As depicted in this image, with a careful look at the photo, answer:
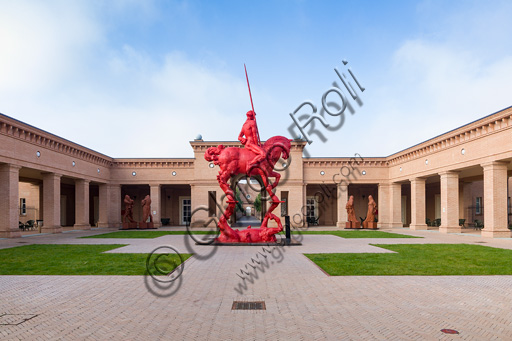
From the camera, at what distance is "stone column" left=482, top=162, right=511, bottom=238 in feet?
67.1

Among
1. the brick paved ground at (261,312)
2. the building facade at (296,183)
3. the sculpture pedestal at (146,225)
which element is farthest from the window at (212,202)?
the brick paved ground at (261,312)

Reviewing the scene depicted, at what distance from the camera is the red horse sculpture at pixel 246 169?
53.8ft

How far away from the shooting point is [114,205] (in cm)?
3341

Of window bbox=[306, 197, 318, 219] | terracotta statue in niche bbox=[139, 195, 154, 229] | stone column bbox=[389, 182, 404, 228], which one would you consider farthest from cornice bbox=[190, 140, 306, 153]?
stone column bbox=[389, 182, 404, 228]

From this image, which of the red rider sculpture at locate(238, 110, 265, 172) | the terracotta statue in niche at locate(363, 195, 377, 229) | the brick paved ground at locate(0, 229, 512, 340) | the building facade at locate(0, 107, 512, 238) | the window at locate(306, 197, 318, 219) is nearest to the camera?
the brick paved ground at locate(0, 229, 512, 340)

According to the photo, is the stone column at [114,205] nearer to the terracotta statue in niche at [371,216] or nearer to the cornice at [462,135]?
the terracotta statue in niche at [371,216]

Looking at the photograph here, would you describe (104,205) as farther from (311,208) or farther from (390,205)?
(390,205)

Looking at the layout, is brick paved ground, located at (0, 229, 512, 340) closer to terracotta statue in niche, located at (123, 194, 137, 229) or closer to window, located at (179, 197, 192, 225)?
terracotta statue in niche, located at (123, 194, 137, 229)

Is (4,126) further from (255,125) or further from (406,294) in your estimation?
(406,294)

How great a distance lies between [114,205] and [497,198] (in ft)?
102

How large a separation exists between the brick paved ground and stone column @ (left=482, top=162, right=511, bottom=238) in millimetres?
13665

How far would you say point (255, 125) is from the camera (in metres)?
16.6

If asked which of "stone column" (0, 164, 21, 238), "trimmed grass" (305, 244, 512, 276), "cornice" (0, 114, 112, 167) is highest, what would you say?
"cornice" (0, 114, 112, 167)

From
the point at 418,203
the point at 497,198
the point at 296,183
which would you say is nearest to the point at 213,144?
the point at 296,183
